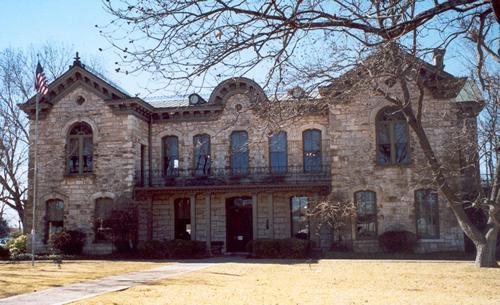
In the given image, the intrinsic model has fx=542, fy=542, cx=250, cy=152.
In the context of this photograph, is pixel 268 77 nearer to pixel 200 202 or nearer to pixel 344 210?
pixel 344 210

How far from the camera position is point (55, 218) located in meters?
27.7

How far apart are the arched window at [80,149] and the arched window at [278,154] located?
9.27m

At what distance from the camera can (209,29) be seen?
21.8 feet

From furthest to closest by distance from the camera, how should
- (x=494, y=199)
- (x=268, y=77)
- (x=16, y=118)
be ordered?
1. (x=16, y=118)
2. (x=494, y=199)
3. (x=268, y=77)

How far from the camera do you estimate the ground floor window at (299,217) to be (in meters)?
26.2

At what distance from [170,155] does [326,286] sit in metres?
17.1

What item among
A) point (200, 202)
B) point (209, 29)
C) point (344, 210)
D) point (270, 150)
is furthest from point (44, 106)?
point (209, 29)

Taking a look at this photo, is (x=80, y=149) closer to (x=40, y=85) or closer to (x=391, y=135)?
(x=40, y=85)

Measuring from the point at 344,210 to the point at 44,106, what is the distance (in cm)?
1615

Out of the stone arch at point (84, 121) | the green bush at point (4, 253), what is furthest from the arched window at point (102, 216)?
the green bush at point (4, 253)

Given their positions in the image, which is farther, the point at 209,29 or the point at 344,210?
the point at 344,210

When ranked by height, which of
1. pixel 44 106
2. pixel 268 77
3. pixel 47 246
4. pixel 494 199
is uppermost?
pixel 44 106

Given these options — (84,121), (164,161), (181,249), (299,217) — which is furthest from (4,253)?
(299,217)

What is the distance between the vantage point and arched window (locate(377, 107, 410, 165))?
24891 mm
